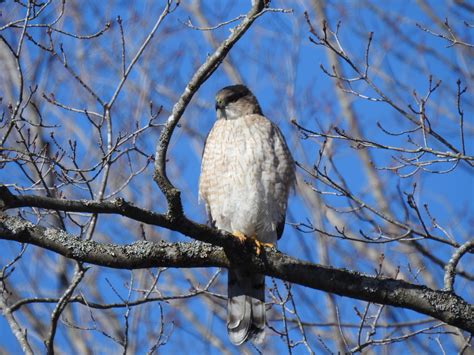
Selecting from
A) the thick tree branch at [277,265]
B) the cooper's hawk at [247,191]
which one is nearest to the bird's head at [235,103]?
the cooper's hawk at [247,191]

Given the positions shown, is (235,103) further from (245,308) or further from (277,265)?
(277,265)

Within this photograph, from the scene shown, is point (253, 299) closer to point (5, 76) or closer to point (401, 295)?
point (401, 295)

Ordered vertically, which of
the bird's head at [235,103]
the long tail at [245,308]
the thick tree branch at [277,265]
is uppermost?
the bird's head at [235,103]

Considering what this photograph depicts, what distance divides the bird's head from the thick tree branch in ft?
6.57

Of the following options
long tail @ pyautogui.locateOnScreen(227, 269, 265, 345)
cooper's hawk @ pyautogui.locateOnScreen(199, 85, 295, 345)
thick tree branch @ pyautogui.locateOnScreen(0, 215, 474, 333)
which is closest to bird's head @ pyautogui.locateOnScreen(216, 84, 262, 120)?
cooper's hawk @ pyautogui.locateOnScreen(199, 85, 295, 345)

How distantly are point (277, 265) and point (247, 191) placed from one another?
128 cm

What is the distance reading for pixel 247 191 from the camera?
210 inches

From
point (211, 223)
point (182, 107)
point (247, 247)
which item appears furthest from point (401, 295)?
point (211, 223)

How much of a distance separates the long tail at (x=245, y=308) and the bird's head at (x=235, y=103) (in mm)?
1178

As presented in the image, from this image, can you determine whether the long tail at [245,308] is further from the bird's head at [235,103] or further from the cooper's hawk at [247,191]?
the bird's head at [235,103]

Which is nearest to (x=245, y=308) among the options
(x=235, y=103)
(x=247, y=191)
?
(x=247, y=191)

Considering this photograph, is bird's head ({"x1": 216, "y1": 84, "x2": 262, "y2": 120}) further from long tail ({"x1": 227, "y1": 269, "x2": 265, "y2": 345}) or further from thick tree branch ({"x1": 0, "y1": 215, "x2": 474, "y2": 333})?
thick tree branch ({"x1": 0, "y1": 215, "x2": 474, "y2": 333})

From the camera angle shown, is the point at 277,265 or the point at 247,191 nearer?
the point at 277,265

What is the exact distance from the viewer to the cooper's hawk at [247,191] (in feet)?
17.5
